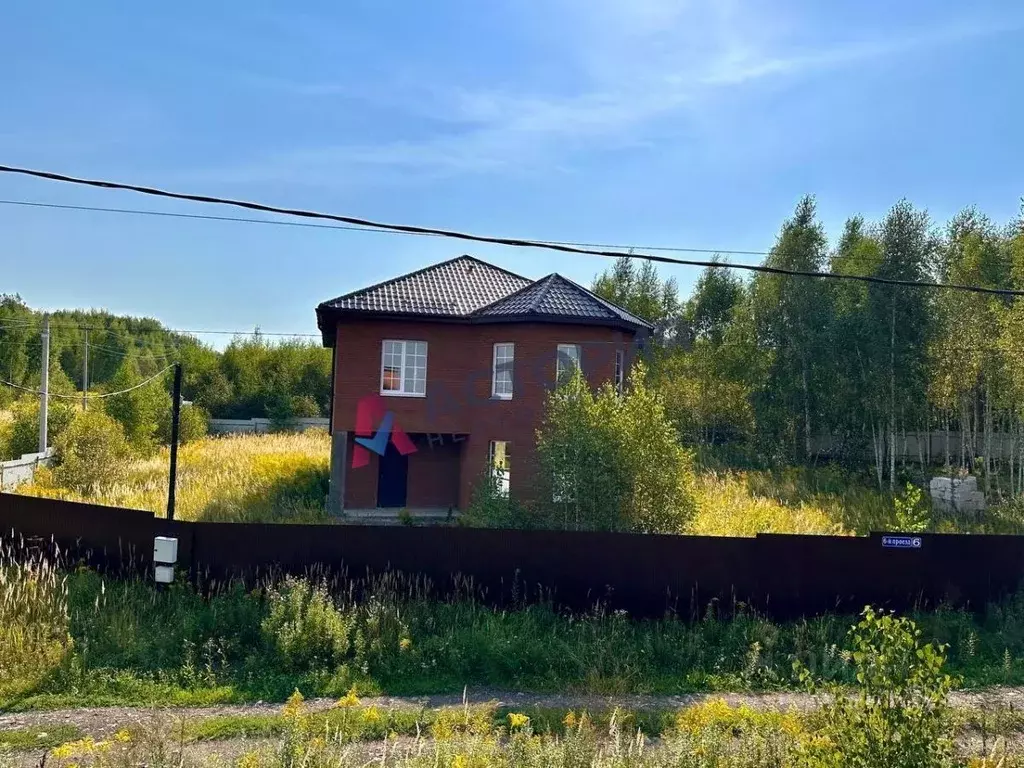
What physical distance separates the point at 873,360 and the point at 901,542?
15993mm

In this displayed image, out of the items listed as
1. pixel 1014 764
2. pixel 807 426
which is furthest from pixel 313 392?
pixel 1014 764

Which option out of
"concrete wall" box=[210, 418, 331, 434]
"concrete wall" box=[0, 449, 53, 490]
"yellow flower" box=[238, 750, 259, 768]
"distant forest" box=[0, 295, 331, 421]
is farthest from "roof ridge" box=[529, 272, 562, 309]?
"distant forest" box=[0, 295, 331, 421]

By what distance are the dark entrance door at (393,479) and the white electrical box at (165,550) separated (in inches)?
369

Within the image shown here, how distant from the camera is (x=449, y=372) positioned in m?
17.0

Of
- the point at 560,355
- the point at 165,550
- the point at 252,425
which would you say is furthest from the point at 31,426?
the point at 560,355

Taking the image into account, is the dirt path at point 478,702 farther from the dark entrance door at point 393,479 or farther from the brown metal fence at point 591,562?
the dark entrance door at point 393,479

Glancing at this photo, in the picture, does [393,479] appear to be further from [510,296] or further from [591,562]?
[591,562]

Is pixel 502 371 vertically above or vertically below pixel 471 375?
above

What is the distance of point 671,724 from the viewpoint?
241 inches

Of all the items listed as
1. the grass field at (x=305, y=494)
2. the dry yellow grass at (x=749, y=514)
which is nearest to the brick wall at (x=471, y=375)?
the grass field at (x=305, y=494)

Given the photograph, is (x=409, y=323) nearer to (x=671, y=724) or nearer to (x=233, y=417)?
(x=671, y=724)

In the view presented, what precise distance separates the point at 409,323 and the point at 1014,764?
47.4 feet

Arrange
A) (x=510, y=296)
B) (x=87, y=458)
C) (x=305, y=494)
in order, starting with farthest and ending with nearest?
(x=87, y=458) → (x=305, y=494) → (x=510, y=296)

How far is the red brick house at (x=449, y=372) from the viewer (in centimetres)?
1608
